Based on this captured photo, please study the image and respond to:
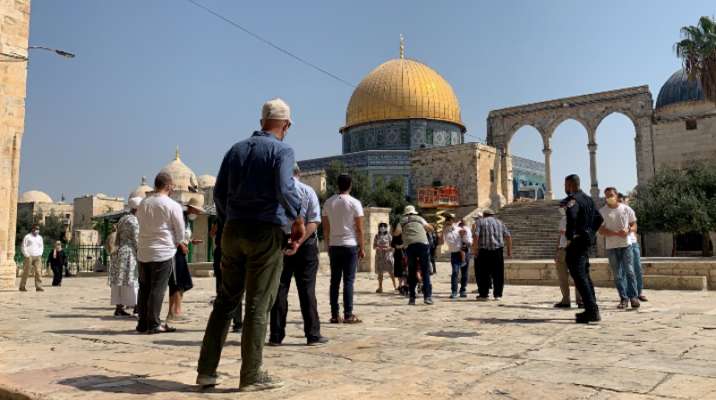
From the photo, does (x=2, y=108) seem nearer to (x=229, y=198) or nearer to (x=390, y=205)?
(x=229, y=198)

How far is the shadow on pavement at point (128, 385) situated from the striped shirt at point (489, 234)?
18.6ft

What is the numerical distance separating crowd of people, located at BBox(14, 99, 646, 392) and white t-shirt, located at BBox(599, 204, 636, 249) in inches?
0.5

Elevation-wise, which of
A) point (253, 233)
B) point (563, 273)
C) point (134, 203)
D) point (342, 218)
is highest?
point (134, 203)

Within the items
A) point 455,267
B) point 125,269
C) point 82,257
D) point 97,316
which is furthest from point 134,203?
point 82,257

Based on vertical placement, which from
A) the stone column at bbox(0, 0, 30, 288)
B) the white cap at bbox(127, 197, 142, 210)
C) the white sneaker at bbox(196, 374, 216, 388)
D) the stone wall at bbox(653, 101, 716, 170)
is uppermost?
the stone wall at bbox(653, 101, 716, 170)

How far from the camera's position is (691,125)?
26953 mm

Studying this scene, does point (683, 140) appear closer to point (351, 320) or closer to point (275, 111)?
point (351, 320)

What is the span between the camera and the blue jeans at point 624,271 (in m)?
6.63

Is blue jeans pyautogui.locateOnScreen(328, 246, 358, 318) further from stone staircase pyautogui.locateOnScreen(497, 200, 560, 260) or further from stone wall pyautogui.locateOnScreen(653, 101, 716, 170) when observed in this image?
stone wall pyautogui.locateOnScreen(653, 101, 716, 170)

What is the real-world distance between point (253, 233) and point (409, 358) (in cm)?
136

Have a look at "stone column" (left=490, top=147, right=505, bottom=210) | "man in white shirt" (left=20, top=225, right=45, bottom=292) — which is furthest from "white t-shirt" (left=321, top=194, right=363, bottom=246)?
"stone column" (left=490, top=147, right=505, bottom=210)

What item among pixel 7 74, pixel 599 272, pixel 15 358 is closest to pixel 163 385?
pixel 15 358

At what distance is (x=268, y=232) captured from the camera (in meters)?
2.94

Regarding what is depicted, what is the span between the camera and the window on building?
87.8 ft
